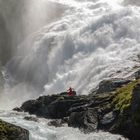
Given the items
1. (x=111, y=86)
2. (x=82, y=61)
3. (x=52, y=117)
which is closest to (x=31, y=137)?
(x=52, y=117)

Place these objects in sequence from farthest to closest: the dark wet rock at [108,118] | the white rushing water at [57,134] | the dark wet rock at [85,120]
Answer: the dark wet rock at [108,118] → the dark wet rock at [85,120] → the white rushing water at [57,134]

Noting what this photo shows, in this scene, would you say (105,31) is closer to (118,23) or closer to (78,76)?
(118,23)

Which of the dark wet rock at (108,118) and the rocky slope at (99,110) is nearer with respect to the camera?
the rocky slope at (99,110)

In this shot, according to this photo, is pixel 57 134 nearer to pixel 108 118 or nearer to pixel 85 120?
pixel 85 120

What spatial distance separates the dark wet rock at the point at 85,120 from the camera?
91.4 metres

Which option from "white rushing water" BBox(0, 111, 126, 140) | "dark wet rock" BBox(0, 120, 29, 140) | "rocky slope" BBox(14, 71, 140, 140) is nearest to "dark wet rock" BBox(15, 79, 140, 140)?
"rocky slope" BBox(14, 71, 140, 140)

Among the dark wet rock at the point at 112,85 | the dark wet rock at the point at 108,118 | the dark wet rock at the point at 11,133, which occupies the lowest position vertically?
the dark wet rock at the point at 11,133

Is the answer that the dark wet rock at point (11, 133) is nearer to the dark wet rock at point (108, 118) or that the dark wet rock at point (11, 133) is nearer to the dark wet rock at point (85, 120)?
the dark wet rock at point (85, 120)

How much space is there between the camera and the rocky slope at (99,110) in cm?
8469

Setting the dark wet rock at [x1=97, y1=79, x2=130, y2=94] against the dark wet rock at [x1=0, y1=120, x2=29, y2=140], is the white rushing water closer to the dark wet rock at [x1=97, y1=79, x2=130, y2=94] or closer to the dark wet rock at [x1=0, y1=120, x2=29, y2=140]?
the dark wet rock at [x1=97, y1=79, x2=130, y2=94]

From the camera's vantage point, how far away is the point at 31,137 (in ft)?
267

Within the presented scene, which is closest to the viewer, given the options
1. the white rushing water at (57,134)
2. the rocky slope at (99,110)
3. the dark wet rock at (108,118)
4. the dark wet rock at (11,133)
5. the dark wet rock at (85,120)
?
the dark wet rock at (11,133)

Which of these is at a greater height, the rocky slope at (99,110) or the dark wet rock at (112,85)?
the dark wet rock at (112,85)

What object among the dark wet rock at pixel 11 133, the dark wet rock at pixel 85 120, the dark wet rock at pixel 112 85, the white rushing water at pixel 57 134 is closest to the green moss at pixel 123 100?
the dark wet rock at pixel 85 120
